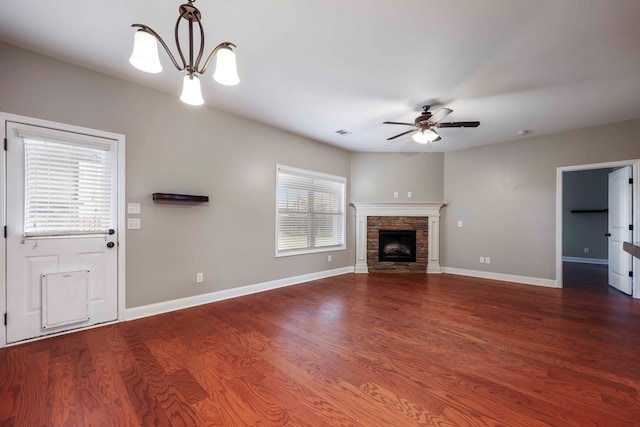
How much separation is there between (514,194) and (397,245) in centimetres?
243

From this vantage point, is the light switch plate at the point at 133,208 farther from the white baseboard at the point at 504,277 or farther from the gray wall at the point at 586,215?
the gray wall at the point at 586,215

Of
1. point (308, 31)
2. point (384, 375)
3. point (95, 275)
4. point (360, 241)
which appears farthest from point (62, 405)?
point (360, 241)

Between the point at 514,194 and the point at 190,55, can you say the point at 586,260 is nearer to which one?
the point at 514,194

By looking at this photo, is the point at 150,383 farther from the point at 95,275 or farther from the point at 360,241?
the point at 360,241

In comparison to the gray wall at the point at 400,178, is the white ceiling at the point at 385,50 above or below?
above

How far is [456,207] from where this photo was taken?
229 inches

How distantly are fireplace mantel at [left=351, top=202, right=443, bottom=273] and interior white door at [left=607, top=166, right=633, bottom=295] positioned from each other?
272 centimetres

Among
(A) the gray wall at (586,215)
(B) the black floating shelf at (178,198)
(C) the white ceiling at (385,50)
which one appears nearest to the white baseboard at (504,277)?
(C) the white ceiling at (385,50)

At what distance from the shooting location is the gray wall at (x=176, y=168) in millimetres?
2645

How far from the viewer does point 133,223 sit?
3.08 meters

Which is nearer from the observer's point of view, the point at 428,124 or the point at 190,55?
the point at 190,55

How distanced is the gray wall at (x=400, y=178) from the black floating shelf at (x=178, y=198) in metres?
3.35

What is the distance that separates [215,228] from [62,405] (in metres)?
2.33

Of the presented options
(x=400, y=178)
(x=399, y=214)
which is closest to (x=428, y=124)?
(x=400, y=178)
